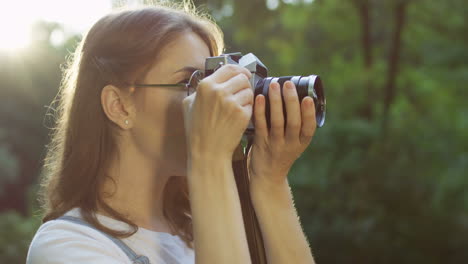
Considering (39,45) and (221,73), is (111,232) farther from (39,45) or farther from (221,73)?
(39,45)

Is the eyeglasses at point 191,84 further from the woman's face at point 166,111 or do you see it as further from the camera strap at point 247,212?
the camera strap at point 247,212

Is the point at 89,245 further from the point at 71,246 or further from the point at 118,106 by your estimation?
the point at 118,106

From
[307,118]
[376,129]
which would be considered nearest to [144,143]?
[307,118]

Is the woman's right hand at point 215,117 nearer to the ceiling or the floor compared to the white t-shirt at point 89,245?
nearer to the ceiling

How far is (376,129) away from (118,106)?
7098 mm

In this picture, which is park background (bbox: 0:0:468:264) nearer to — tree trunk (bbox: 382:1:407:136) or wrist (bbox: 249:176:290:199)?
tree trunk (bbox: 382:1:407:136)

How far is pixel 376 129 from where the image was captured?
8.21m

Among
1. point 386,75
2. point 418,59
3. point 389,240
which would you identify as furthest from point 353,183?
point 418,59

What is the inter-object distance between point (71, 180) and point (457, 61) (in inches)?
343

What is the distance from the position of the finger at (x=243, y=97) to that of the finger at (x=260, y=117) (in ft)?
0.22

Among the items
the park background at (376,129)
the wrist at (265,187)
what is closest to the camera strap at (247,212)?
the wrist at (265,187)

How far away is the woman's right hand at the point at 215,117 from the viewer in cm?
121

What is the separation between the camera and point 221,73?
125 cm

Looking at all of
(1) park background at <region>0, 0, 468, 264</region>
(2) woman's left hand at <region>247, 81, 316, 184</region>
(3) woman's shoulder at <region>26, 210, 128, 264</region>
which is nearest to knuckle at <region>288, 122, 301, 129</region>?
(2) woman's left hand at <region>247, 81, 316, 184</region>
